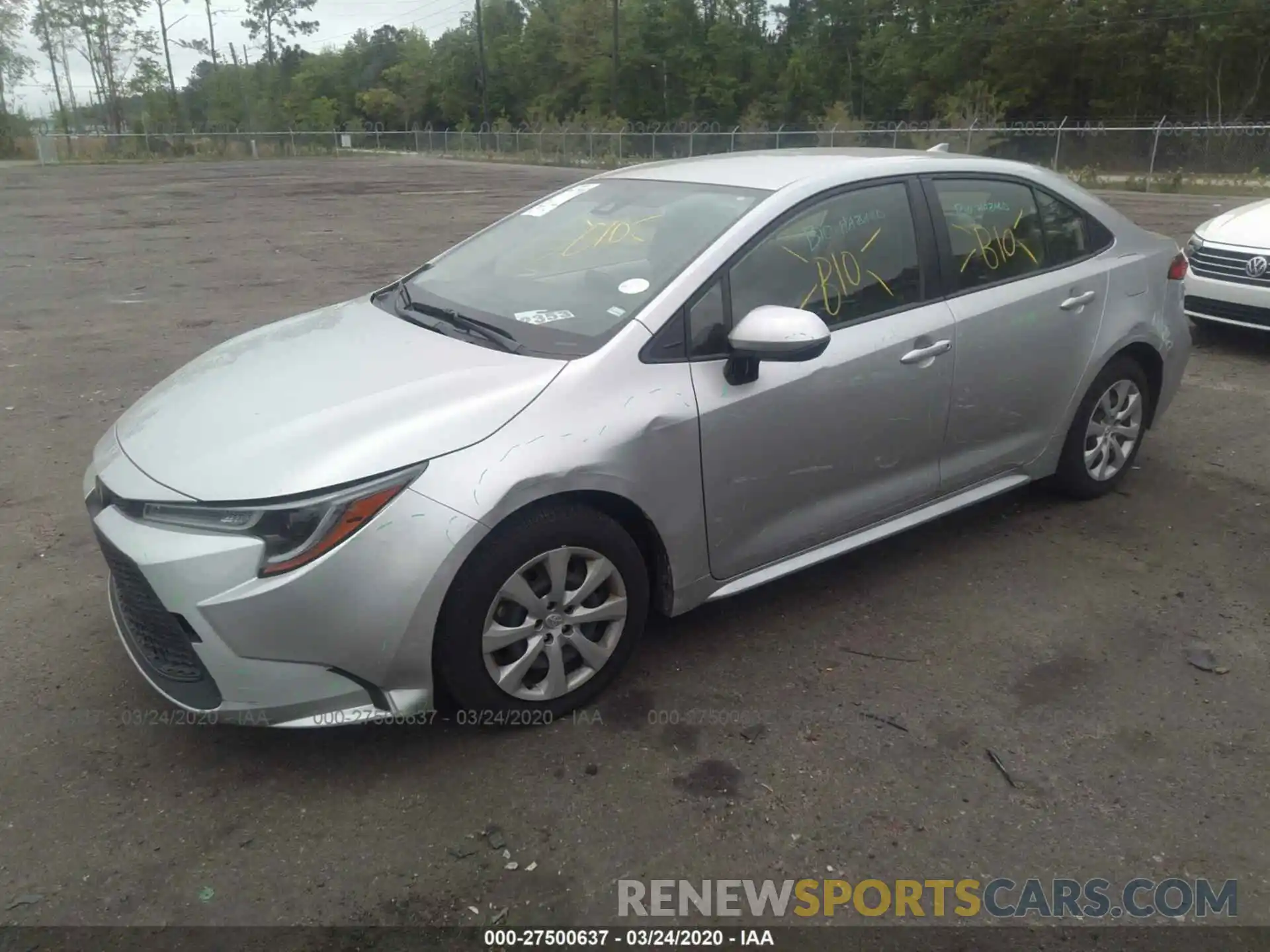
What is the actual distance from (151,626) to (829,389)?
228 cm

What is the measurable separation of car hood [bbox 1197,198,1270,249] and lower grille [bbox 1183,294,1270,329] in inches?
16.6

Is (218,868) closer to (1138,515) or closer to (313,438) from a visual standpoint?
(313,438)

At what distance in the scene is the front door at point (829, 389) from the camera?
329cm

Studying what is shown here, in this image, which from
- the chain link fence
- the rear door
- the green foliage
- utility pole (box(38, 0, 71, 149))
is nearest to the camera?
the rear door

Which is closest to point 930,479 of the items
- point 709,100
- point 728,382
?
point 728,382

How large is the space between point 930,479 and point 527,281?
1757mm

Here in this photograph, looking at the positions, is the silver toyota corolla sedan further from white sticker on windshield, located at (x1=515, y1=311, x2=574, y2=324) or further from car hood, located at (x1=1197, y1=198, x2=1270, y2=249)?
car hood, located at (x1=1197, y1=198, x2=1270, y2=249)

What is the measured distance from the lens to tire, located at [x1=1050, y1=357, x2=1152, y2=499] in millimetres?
4488

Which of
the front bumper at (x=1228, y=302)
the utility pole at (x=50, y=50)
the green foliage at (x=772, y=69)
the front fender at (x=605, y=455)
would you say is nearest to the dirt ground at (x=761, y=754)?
the front fender at (x=605, y=455)

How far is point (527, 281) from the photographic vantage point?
375cm

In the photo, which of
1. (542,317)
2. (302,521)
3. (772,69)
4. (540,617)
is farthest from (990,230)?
(772,69)

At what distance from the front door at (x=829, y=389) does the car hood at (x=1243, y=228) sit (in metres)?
4.65

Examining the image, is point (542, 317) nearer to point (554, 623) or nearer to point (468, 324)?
point (468, 324)

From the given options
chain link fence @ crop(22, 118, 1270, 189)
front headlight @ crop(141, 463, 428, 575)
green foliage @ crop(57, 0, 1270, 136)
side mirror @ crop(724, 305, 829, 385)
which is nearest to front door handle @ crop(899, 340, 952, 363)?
side mirror @ crop(724, 305, 829, 385)
